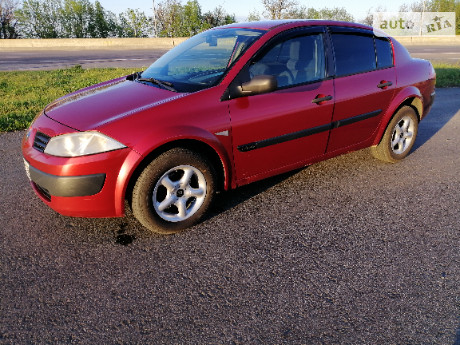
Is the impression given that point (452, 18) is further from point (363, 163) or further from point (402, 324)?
point (402, 324)

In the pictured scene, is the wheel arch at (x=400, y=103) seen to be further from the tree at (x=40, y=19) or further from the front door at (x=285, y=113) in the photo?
the tree at (x=40, y=19)

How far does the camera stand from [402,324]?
2.09m

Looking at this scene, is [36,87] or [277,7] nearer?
[36,87]

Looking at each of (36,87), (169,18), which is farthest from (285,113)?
(169,18)

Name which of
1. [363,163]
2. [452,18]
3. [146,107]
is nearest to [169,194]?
[146,107]

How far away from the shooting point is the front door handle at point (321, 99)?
3512 mm

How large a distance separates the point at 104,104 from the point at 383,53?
10.1 feet

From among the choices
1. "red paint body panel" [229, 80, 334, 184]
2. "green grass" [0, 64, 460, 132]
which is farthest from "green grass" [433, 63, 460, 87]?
"red paint body panel" [229, 80, 334, 184]

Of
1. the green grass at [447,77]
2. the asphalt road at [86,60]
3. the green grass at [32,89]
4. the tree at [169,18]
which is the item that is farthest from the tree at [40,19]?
the green grass at [447,77]

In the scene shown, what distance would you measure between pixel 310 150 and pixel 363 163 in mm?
1233

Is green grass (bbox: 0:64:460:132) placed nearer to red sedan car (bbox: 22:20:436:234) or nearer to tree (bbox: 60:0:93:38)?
red sedan car (bbox: 22:20:436:234)

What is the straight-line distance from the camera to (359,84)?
3848mm

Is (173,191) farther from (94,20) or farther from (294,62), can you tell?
(94,20)

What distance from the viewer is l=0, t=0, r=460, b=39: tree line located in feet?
103
